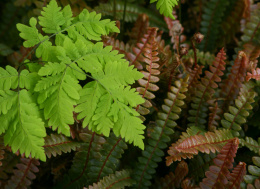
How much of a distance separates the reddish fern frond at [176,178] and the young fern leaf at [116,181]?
17cm

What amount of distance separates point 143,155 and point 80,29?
0.78m

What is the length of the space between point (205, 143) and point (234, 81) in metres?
0.53

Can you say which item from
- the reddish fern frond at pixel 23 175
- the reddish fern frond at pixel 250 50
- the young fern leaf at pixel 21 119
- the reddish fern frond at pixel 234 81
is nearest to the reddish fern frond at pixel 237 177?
the reddish fern frond at pixel 234 81

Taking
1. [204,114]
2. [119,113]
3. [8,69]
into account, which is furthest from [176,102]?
[8,69]

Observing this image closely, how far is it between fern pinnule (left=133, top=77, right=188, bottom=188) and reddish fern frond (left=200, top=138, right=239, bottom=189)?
303mm

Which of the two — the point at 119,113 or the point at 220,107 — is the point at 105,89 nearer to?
the point at 119,113

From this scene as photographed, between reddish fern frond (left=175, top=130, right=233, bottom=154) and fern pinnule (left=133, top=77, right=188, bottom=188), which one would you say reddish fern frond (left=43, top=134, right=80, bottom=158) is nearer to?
fern pinnule (left=133, top=77, right=188, bottom=188)

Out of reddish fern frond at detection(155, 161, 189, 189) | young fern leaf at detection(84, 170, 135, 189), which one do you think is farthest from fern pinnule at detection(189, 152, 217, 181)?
young fern leaf at detection(84, 170, 135, 189)

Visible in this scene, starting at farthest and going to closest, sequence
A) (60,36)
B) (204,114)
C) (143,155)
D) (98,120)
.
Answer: (204,114), (143,155), (60,36), (98,120)

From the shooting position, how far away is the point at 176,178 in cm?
158

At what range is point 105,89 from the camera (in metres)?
1.28

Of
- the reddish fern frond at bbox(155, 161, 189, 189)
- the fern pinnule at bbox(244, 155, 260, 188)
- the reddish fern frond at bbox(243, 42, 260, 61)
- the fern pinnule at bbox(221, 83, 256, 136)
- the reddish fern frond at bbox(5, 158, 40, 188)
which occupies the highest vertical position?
the reddish fern frond at bbox(243, 42, 260, 61)

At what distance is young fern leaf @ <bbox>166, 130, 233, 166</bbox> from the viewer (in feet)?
4.70

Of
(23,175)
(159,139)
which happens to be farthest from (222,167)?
(23,175)
